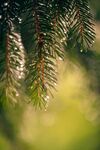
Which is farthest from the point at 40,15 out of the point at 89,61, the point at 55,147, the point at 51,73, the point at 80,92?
the point at 55,147

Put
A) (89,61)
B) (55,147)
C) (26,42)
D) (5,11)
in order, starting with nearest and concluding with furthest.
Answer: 1. (5,11)
2. (26,42)
3. (89,61)
4. (55,147)

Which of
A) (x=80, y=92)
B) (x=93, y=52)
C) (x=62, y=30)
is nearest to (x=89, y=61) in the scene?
(x=93, y=52)

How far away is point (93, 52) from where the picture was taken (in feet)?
6.86

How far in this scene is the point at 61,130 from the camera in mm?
10086

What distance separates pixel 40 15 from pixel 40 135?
8.71 metres

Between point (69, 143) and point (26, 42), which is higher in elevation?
point (26, 42)

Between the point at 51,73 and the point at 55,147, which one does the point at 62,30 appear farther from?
the point at 55,147

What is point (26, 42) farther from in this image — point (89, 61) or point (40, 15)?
point (89, 61)

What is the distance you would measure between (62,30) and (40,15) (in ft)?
0.27

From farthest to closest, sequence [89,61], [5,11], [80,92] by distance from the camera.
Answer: [80,92], [89,61], [5,11]

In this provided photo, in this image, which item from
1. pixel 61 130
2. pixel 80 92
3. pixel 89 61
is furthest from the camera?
pixel 61 130

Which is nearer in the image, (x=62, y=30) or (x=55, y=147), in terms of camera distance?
(x=62, y=30)

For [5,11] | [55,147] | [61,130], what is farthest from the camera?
[61,130]

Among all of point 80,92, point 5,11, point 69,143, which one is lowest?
point 69,143
